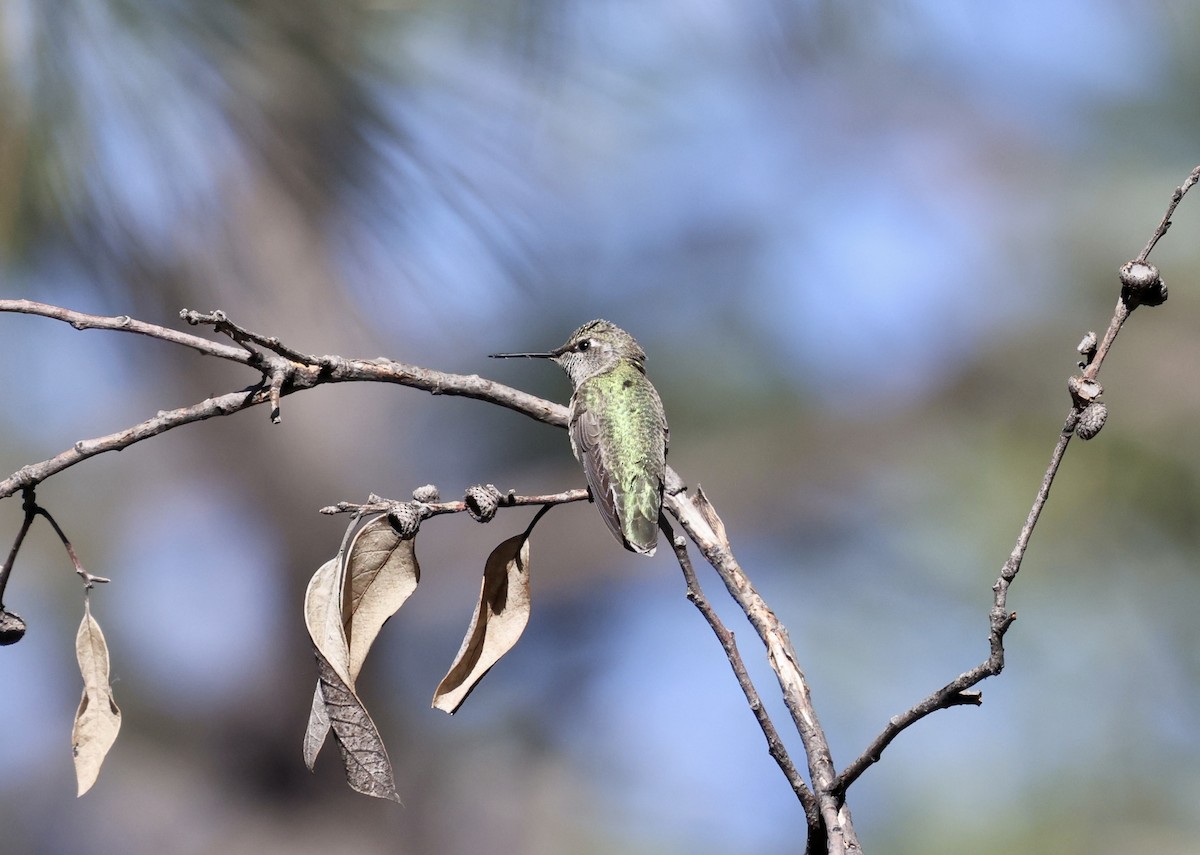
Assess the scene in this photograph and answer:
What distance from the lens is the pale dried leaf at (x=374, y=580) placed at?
34.5 inches

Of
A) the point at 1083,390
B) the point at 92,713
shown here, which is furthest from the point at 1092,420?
the point at 92,713

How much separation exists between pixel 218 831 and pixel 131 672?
2.59 ft

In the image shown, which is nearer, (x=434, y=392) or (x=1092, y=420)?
(x=1092, y=420)

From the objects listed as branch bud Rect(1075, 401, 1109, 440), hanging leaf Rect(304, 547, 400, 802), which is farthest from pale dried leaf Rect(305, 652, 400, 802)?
branch bud Rect(1075, 401, 1109, 440)

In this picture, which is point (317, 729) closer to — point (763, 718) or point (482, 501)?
point (482, 501)

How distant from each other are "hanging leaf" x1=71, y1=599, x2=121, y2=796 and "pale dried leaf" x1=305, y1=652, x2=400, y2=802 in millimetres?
181

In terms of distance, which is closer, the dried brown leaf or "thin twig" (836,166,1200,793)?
"thin twig" (836,166,1200,793)

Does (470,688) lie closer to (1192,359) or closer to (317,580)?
(317,580)

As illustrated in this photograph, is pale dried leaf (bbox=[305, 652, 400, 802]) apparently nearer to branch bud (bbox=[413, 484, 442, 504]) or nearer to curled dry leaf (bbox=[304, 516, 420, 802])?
curled dry leaf (bbox=[304, 516, 420, 802])

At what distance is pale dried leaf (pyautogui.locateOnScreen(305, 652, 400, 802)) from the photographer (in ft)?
2.52

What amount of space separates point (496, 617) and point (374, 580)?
118 millimetres

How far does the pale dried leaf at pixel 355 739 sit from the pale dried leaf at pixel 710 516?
0.34 meters

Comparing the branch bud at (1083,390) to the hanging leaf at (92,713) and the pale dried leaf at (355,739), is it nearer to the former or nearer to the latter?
the pale dried leaf at (355,739)

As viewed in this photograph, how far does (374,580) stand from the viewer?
35.2 inches
